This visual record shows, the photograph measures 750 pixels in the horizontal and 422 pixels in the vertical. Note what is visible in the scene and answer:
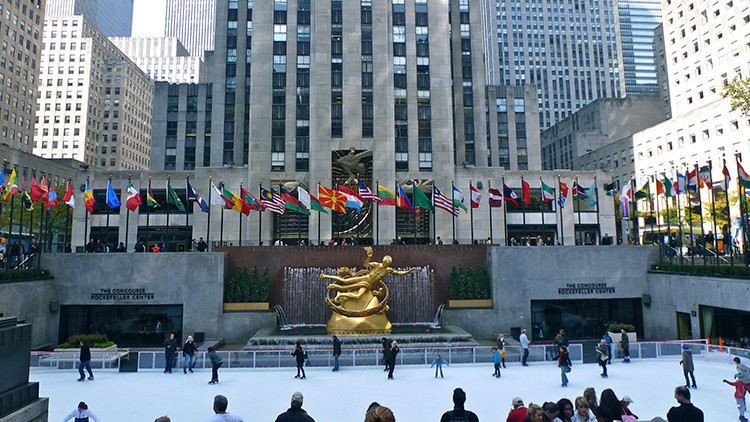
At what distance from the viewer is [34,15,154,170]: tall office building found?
109812 mm

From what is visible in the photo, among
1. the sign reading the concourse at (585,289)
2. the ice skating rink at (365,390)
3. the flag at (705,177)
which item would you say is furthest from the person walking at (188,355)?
the flag at (705,177)

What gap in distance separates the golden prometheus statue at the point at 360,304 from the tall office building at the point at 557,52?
110352mm

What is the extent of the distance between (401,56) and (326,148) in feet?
44.4

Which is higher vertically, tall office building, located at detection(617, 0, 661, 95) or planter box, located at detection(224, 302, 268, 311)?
tall office building, located at detection(617, 0, 661, 95)

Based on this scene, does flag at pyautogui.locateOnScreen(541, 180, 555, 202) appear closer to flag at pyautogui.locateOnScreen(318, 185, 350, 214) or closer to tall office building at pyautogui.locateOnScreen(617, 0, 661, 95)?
flag at pyautogui.locateOnScreen(318, 185, 350, 214)

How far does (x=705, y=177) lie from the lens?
28.8m

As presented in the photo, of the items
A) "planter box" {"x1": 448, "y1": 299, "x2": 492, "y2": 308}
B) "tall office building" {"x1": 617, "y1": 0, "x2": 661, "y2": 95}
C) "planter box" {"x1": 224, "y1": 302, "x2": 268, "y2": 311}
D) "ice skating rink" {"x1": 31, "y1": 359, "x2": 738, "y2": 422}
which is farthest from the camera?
"tall office building" {"x1": 617, "y1": 0, "x2": 661, "y2": 95}

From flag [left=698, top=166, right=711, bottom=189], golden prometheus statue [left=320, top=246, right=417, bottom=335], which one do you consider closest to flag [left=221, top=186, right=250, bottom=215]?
golden prometheus statue [left=320, top=246, right=417, bottom=335]

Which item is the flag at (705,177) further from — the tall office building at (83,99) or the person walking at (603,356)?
the tall office building at (83,99)

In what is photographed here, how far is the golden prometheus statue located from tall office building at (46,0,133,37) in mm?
165199

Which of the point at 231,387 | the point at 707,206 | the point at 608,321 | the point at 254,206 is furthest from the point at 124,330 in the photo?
the point at 707,206

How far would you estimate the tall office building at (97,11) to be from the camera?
15762 centimetres

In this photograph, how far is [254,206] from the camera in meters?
34.0

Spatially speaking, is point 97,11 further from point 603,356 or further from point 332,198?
point 603,356
